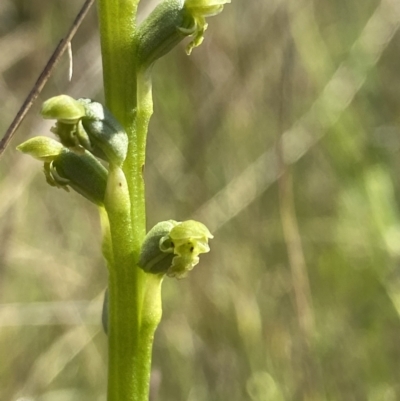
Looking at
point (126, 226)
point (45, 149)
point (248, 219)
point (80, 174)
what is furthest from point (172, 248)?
point (248, 219)

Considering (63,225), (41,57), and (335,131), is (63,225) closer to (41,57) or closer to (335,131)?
(41,57)

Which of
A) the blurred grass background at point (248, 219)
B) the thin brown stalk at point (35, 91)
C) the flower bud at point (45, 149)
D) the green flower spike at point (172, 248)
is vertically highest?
the blurred grass background at point (248, 219)


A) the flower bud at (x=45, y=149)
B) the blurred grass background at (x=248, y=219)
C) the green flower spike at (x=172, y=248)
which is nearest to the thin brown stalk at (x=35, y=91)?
the flower bud at (x=45, y=149)

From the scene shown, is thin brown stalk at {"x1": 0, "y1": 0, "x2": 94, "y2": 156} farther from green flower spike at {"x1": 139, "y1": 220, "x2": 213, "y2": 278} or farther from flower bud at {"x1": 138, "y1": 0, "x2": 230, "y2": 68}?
green flower spike at {"x1": 139, "y1": 220, "x2": 213, "y2": 278}

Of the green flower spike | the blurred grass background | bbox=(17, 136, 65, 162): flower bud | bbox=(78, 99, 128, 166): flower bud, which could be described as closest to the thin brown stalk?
bbox=(17, 136, 65, 162): flower bud

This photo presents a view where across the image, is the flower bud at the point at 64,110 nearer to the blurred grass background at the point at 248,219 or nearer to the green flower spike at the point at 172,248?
the green flower spike at the point at 172,248

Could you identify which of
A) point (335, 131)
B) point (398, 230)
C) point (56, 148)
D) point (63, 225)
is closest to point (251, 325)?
point (398, 230)

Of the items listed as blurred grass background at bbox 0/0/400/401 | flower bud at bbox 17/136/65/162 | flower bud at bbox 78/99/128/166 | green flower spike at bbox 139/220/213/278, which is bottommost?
green flower spike at bbox 139/220/213/278
